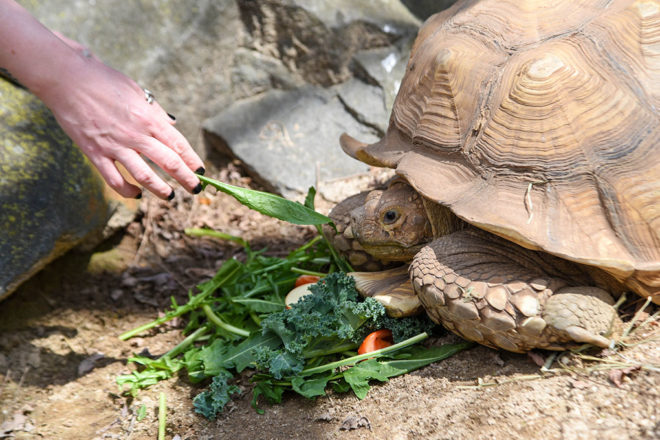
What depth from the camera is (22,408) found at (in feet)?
8.04

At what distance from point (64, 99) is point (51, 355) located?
1.45 m

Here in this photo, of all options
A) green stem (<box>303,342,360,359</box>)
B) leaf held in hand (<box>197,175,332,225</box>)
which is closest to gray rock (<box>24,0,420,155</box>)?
leaf held in hand (<box>197,175,332,225</box>)

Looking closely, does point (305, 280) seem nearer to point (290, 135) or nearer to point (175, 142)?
point (175, 142)

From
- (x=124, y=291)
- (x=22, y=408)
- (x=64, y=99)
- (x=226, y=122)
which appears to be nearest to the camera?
(x=64, y=99)

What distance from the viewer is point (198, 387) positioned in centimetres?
246

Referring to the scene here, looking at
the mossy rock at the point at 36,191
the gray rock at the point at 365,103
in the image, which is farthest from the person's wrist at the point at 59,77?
the gray rock at the point at 365,103

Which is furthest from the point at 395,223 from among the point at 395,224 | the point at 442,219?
the point at 442,219

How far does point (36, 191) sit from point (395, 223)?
69.3 inches

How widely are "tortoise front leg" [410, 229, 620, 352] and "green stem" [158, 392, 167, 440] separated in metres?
1.12

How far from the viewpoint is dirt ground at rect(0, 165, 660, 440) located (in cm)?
175

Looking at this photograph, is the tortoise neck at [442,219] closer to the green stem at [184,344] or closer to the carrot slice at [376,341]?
the carrot slice at [376,341]

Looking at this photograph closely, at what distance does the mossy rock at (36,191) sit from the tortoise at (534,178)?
1562 mm

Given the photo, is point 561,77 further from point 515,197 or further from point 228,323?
point 228,323

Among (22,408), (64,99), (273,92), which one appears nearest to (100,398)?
(22,408)
